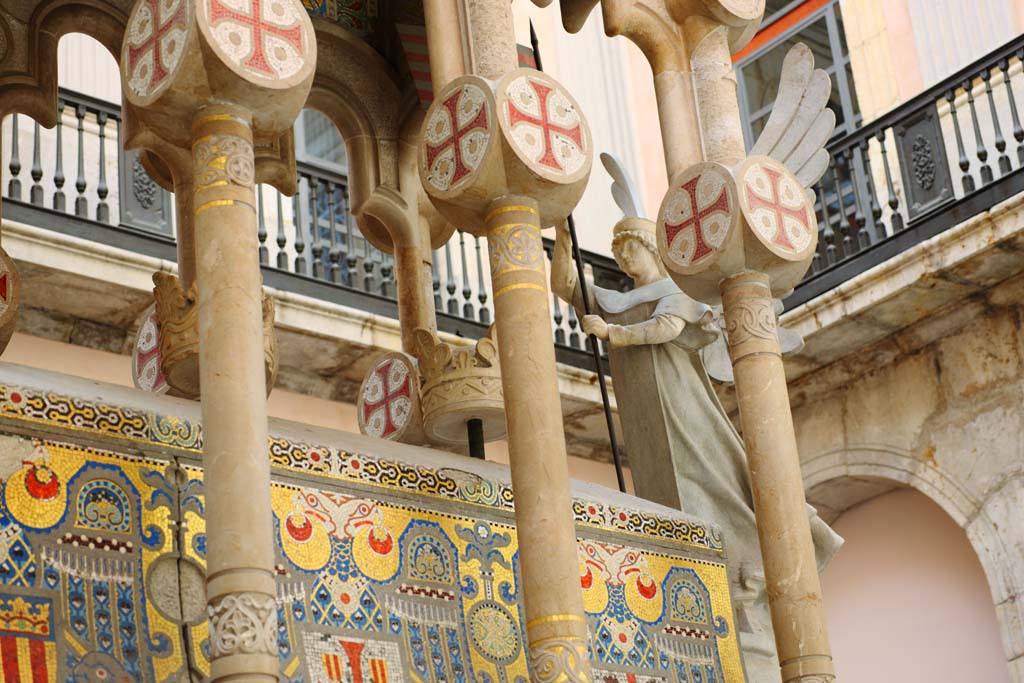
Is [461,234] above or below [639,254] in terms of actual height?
above

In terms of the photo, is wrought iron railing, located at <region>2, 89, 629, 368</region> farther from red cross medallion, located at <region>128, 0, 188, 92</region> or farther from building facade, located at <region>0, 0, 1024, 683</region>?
red cross medallion, located at <region>128, 0, 188, 92</region>

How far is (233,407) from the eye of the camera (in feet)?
17.5

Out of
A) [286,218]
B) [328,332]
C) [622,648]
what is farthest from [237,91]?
[286,218]

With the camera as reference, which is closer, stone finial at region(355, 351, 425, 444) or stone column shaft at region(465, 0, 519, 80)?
stone column shaft at region(465, 0, 519, 80)

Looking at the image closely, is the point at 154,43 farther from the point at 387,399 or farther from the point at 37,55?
the point at 387,399

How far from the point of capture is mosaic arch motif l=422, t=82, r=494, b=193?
21.2ft

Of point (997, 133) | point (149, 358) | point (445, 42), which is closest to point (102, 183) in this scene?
point (149, 358)

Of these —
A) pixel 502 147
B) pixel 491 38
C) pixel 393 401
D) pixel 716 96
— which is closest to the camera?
pixel 502 147

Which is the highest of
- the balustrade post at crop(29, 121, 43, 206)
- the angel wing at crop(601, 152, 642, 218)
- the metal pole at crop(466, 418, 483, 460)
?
the balustrade post at crop(29, 121, 43, 206)

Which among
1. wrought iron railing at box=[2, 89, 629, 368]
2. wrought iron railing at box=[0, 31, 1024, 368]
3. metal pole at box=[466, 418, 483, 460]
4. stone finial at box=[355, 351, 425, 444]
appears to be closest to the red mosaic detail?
metal pole at box=[466, 418, 483, 460]

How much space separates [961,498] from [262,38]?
7.52 meters

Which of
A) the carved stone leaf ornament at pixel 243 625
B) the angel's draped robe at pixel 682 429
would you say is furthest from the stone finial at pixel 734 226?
the carved stone leaf ornament at pixel 243 625

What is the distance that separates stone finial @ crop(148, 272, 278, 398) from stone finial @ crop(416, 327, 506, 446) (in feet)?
2.49

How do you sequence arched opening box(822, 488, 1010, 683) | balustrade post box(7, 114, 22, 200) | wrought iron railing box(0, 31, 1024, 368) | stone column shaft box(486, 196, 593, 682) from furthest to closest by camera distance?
arched opening box(822, 488, 1010, 683), wrought iron railing box(0, 31, 1024, 368), balustrade post box(7, 114, 22, 200), stone column shaft box(486, 196, 593, 682)
